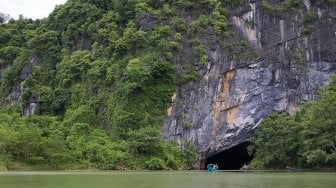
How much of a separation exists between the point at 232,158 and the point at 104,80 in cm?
1427

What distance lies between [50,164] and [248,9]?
72.3ft

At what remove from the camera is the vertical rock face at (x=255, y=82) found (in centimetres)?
4094

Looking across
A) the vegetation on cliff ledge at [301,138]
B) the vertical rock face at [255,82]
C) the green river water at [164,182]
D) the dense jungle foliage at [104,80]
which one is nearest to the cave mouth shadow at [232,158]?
the vertical rock face at [255,82]

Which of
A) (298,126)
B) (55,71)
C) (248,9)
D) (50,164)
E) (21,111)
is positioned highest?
(248,9)

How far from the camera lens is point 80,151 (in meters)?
37.6

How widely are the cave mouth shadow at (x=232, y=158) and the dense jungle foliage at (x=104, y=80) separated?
456cm

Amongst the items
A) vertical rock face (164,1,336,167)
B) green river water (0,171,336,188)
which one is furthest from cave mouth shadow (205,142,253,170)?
green river water (0,171,336,188)

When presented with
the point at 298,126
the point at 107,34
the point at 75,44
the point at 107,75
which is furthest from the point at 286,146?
the point at 75,44

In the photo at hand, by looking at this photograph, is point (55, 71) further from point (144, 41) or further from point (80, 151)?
point (80, 151)

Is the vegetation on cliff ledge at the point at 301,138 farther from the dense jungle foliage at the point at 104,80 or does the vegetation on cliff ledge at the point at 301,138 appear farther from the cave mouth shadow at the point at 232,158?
the dense jungle foliage at the point at 104,80

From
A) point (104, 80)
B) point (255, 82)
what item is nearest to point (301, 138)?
point (255, 82)

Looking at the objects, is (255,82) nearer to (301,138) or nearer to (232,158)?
(301,138)

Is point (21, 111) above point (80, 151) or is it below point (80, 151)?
above

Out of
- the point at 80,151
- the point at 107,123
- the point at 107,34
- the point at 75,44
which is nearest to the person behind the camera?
the point at 80,151
